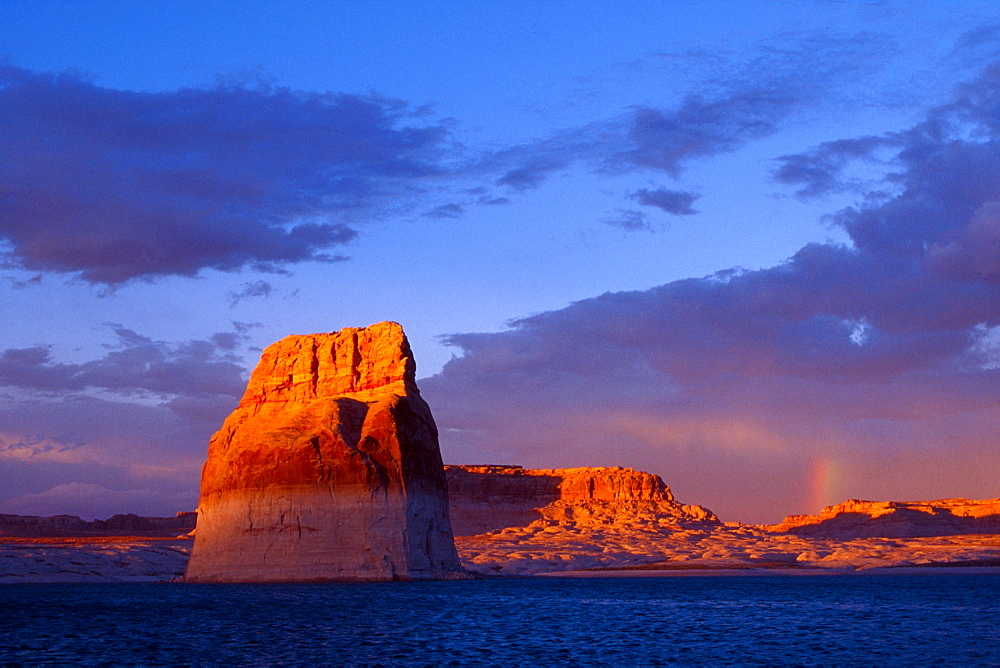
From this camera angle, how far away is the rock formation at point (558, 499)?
148 meters

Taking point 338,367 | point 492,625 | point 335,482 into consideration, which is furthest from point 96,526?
point 492,625

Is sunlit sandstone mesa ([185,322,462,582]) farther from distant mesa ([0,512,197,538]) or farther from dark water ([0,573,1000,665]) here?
distant mesa ([0,512,197,538])

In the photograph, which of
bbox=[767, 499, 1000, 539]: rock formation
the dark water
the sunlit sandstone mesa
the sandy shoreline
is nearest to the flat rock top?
the sunlit sandstone mesa

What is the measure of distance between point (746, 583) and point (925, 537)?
81.9 m

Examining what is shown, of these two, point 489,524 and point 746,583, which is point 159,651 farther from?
point 489,524

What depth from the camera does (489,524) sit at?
14862 centimetres

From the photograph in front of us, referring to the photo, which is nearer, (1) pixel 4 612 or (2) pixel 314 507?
(1) pixel 4 612

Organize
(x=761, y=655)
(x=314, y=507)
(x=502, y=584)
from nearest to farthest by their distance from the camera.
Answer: (x=761, y=655)
(x=314, y=507)
(x=502, y=584)

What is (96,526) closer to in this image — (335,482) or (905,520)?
(335,482)

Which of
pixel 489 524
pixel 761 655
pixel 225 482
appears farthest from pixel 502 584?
pixel 489 524

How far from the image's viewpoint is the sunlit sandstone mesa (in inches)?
2320

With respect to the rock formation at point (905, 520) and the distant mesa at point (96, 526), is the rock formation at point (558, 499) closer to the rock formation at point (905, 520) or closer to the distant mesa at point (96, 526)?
the rock formation at point (905, 520)

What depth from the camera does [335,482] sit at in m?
59.8

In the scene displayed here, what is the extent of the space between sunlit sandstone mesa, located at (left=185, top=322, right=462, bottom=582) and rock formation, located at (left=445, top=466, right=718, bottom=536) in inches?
3223
